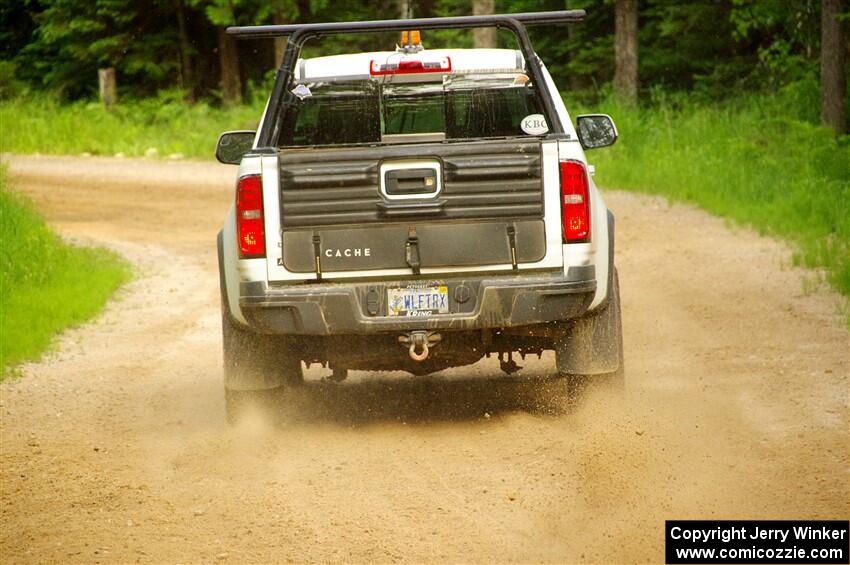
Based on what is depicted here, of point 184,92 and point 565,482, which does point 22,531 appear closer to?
point 565,482

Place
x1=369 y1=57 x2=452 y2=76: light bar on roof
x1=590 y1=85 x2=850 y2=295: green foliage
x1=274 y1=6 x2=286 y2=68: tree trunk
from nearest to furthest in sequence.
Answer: x1=369 y1=57 x2=452 y2=76: light bar on roof → x1=590 y1=85 x2=850 y2=295: green foliage → x1=274 y1=6 x2=286 y2=68: tree trunk

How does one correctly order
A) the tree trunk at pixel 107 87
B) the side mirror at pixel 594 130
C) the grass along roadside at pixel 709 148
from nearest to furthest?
the side mirror at pixel 594 130, the grass along roadside at pixel 709 148, the tree trunk at pixel 107 87

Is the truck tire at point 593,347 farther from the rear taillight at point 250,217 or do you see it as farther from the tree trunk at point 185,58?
the tree trunk at point 185,58

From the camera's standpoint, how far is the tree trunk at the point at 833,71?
62.7ft

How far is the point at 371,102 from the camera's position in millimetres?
7801

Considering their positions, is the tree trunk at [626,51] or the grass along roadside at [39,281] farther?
the tree trunk at [626,51]

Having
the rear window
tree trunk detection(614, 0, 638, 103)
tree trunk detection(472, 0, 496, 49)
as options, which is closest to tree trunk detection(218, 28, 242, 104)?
tree trunk detection(472, 0, 496, 49)

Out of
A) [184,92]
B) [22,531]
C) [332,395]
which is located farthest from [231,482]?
[184,92]

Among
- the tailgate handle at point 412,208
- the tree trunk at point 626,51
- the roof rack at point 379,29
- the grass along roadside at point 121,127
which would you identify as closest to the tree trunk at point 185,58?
the grass along roadside at point 121,127

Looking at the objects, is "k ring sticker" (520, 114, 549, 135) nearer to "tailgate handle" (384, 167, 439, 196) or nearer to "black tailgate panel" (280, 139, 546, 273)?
"black tailgate panel" (280, 139, 546, 273)

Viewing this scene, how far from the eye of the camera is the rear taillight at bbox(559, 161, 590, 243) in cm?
676

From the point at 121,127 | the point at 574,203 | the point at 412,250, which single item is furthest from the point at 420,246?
the point at 121,127

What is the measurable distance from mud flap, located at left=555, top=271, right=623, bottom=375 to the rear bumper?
16.4 inches

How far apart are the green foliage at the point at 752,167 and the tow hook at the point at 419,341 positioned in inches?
203
